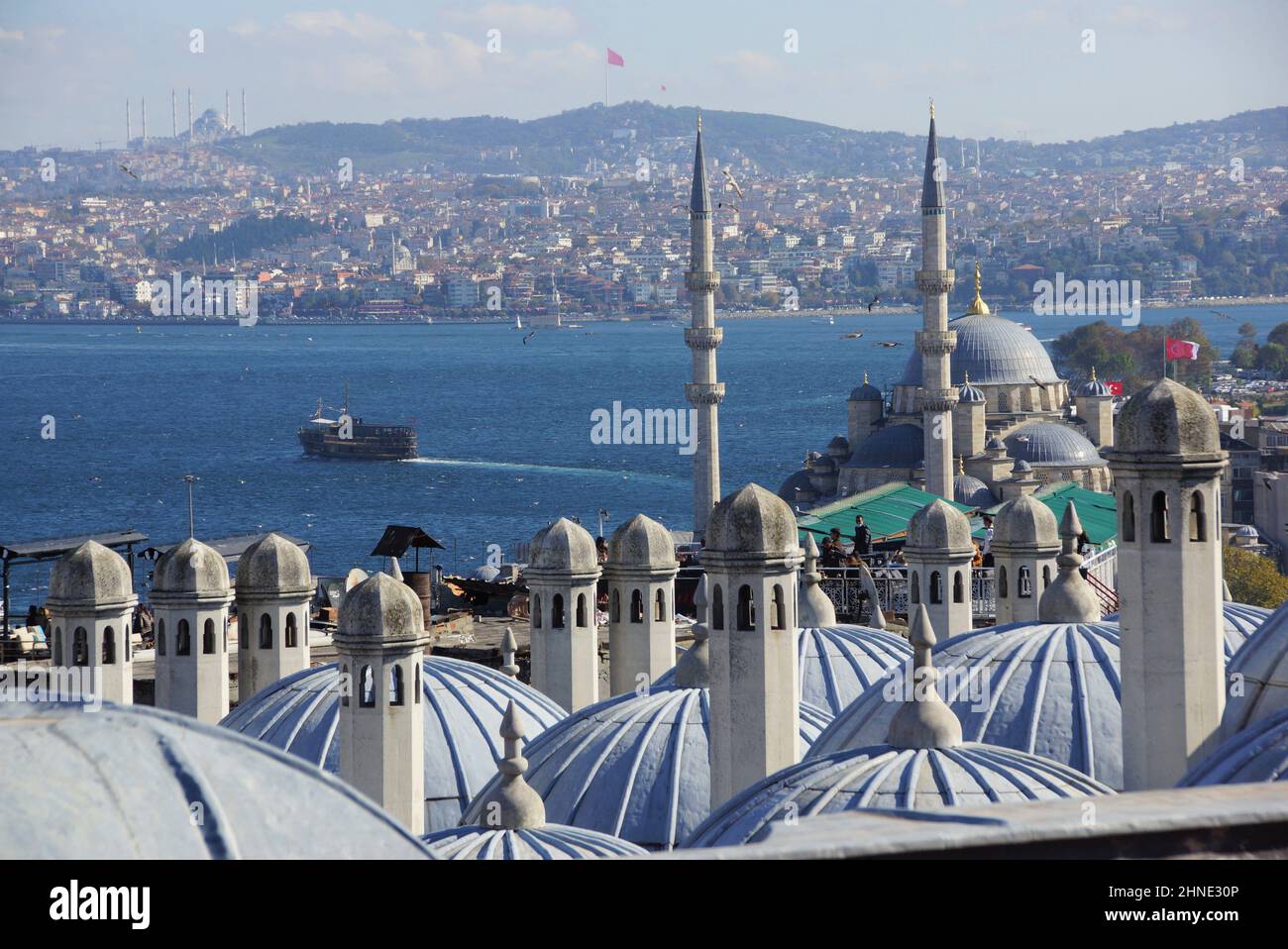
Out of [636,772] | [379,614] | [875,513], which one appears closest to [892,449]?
[875,513]

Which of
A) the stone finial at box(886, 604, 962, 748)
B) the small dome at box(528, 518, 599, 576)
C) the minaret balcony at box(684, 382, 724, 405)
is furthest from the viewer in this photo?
the minaret balcony at box(684, 382, 724, 405)

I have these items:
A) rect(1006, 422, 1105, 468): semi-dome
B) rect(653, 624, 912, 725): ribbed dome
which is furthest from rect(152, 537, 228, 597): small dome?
rect(1006, 422, 1105, 468): semi-dome

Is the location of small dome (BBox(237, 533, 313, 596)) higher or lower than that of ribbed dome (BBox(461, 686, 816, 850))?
higher

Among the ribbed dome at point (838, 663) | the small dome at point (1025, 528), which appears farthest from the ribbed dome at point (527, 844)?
the small dome at point (1025, 528)

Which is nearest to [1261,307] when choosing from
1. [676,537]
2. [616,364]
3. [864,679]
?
[616,364]

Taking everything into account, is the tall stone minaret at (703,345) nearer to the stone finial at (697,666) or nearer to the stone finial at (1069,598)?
the stone finial at (1069,598)

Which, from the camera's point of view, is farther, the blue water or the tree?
the blue water

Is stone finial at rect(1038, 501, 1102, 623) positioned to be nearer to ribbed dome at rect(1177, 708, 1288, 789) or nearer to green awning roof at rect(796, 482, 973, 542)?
ribbed dome at rect(1177, 708, 1288, 789)
